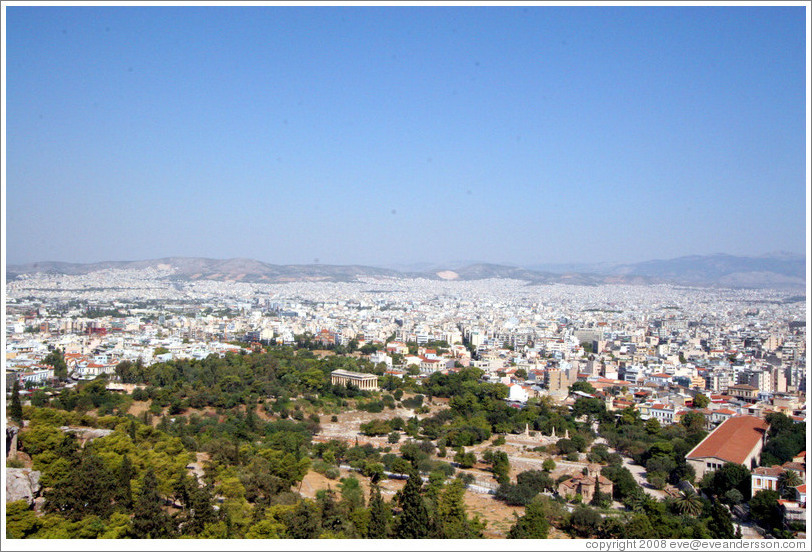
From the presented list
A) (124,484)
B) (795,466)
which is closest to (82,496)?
(124,484)

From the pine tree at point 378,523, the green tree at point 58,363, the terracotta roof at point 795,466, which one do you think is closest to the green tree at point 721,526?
the terracotta roof at point 795,466

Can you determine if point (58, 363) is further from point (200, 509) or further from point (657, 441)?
point (657, 441)

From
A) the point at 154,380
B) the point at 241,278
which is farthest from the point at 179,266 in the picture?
the point at 154,380

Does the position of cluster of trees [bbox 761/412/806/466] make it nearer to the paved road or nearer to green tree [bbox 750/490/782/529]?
the paved road

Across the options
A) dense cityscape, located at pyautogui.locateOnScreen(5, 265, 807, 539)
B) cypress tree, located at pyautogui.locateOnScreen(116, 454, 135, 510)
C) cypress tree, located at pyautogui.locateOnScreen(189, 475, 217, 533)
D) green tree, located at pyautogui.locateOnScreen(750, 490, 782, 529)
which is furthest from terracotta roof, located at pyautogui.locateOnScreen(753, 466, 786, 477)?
cypress tree, located at pyautogui.locateOnScreen(116, 454, 135, 510)

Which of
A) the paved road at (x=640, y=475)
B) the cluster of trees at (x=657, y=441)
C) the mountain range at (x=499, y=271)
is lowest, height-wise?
the paved road at (x=640, y=475)

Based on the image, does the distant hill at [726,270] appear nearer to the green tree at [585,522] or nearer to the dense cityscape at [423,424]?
the dense cityscape at [423,424]
